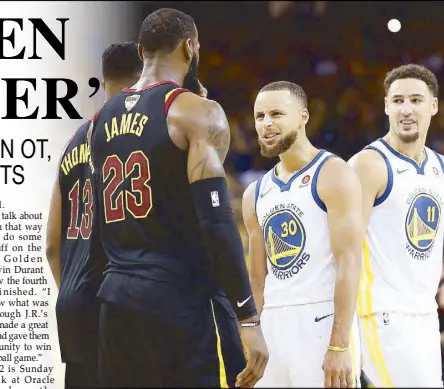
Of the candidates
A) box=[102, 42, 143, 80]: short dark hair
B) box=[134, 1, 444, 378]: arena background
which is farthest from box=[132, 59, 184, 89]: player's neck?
box=[134, 1, 444, 378]: arena background

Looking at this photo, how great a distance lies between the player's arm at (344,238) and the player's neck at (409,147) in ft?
1.62

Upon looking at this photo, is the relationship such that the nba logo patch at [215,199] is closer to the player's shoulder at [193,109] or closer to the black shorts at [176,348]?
the player's shoulder at [193,109]

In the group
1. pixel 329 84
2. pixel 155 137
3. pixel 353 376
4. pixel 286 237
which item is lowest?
pixel 353 376

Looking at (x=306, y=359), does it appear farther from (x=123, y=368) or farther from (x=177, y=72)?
(x=177, y=72)

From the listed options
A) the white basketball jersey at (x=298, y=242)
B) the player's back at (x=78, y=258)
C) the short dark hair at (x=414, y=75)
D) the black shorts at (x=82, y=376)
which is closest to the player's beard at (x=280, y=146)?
the white basketball jersey at (x=298, y=242)

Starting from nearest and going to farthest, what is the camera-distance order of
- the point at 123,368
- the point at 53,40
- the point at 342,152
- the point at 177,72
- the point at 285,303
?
the point at 123,368
the point at 177,72
the point at 285,303
the point at 53,40
the point at 342,152

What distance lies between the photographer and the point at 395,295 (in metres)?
4.07

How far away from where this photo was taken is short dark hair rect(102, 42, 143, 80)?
4.07 m

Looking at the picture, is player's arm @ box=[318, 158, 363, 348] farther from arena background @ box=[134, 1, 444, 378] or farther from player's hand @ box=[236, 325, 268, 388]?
arena background @ box=[134, 1, 444, 378]

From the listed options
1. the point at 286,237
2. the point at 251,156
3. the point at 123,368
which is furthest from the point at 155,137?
the point at 251,156

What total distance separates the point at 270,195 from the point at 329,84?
2.96 meters

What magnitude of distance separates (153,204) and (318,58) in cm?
402

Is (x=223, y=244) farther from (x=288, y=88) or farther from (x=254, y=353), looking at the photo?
(x=288, y=88)

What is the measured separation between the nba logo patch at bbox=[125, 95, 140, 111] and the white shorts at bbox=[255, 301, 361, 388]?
4.25 feet
